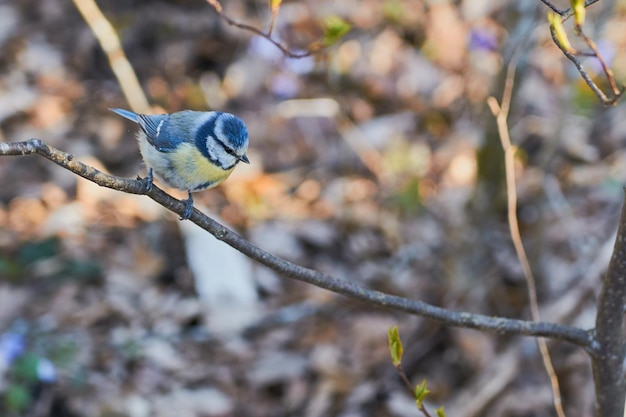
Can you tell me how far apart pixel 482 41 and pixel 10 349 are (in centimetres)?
385

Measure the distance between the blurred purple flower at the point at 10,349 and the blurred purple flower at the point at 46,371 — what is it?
4.6 inches

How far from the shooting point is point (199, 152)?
8.32 feet

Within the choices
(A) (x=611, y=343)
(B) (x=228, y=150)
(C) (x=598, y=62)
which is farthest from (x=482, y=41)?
(A) (x=611, y=343)

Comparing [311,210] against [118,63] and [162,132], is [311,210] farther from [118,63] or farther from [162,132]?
[162,132]

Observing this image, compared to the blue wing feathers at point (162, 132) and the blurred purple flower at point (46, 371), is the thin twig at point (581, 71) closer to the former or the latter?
the blue wing feathers at point (162, 132)

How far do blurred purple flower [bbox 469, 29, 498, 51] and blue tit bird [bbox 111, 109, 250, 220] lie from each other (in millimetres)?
3487

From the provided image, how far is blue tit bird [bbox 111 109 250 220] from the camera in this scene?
2510 mm

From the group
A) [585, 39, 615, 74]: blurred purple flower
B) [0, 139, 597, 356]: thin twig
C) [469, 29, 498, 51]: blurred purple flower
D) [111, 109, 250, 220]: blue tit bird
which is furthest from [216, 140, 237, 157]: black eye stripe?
[469, 29, 498, 51]: blurred purple flower

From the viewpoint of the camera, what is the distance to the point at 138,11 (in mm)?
6590

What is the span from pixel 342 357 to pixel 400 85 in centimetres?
276

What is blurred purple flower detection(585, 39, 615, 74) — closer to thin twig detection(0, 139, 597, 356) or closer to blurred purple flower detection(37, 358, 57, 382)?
thin twig detection(0, 139, 597, 356)

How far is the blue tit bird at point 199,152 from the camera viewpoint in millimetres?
2510

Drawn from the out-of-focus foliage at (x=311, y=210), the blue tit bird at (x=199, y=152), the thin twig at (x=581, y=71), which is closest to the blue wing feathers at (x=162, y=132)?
the blue tit bird at (x=199, y=152)

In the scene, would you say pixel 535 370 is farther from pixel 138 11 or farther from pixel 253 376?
pixel 138 11
